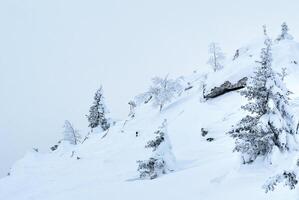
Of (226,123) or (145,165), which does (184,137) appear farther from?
(145,165)

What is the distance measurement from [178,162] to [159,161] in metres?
3.03

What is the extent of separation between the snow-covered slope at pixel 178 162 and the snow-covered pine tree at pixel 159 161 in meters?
0.78

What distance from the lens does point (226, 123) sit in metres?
37.9

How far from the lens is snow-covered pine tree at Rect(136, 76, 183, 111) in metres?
65.2

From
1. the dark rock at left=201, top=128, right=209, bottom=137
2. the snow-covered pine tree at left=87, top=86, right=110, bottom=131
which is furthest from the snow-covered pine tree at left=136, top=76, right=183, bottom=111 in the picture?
the dark rock at left=201, top=128, right=209, bottom=137

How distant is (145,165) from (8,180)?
2331 cm

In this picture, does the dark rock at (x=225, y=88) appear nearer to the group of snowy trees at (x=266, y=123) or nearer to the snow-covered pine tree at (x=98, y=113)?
the group of snowy trees at (x=266, y=123)

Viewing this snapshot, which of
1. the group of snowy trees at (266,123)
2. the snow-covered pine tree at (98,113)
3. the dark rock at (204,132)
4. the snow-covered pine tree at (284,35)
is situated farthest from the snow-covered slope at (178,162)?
the snow-covered pine tree at (284,35)

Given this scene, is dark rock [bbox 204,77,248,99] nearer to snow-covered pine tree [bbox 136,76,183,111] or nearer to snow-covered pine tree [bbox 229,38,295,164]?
snow-covered pine tree [bbox 136,76,183,111]

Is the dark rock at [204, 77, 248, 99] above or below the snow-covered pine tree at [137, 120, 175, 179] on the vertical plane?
above

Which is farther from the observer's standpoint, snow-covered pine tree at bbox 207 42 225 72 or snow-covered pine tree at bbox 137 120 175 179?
snow-covered pine tree at bbox 207 42 225 72

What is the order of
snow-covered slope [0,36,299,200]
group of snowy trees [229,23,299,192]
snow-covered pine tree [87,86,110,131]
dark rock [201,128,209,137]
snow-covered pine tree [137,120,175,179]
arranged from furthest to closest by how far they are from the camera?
snow-covered pine tree [87,86,110,131] < dark rock [201,128,209,137] < snow-covered pine tree [137,120,175,179] < group of snowy trees [229,23,299,192] < snow-covered slope [0,36,299,200]

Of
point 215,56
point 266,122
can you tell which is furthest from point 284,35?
point 266,122

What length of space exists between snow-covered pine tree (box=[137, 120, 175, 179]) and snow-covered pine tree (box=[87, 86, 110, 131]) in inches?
1865
